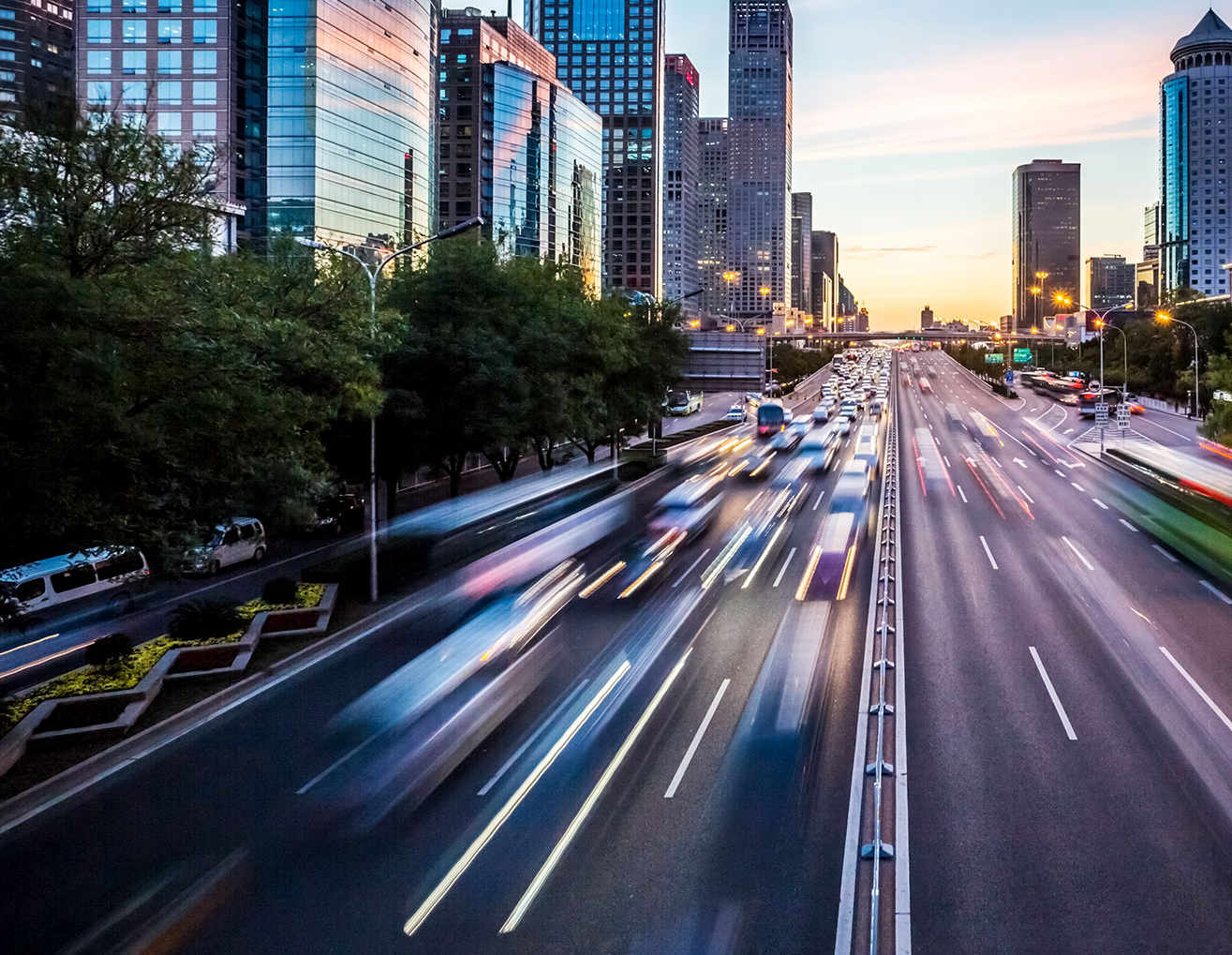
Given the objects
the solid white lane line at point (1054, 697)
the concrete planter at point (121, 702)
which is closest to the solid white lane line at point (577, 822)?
the solid white lane line at point (1054, 697)

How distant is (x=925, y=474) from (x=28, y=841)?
152 ft

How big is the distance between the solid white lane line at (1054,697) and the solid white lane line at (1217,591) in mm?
7131

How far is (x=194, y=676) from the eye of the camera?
17844 millimetres

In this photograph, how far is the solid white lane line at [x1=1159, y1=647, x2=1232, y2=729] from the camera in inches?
605

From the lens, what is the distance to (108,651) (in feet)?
57.2

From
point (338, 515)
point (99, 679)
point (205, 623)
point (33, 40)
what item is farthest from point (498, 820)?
point (33, 40)

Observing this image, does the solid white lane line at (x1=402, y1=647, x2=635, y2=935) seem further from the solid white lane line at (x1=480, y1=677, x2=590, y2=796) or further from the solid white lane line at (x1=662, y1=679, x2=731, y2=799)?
the solid white lane line at (x1=662, y1=679, x2=731, y2=799)

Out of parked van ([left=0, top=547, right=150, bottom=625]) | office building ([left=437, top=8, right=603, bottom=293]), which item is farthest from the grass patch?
office building ([left=437, top=8, right=603, bottom=293])

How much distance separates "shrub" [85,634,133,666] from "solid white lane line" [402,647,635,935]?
27.2 feet

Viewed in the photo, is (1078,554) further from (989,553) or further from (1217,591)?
(1217,591)

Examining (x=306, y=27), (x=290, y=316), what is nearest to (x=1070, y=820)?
(x=290, y=316)

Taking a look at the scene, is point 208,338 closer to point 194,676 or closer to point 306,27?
point 194,676

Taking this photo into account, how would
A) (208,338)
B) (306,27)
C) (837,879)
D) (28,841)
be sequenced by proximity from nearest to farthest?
(837,879), (28,841), (208,338), (306,27)

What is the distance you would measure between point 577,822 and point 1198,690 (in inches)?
446
